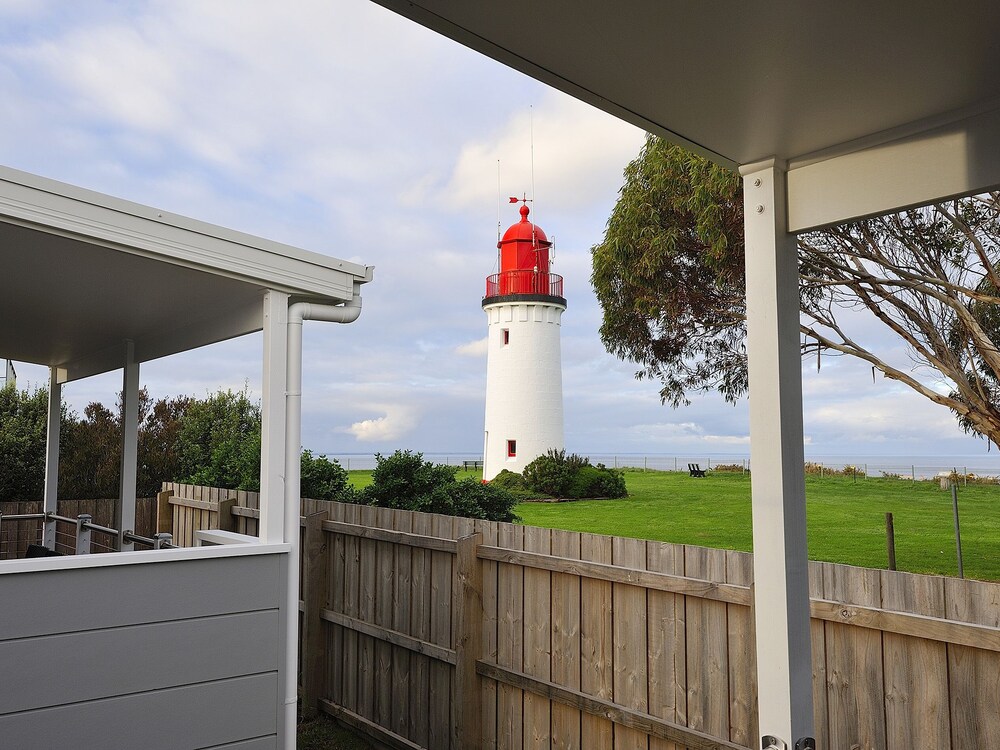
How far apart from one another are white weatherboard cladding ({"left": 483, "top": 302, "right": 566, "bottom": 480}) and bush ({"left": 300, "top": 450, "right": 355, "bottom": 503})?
50.2 ft

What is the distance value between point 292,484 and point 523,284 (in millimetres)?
20612

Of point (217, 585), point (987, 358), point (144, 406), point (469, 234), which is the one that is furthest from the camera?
point (469, 234)

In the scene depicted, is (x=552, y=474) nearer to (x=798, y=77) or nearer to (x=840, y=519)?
(x=840, y=519)

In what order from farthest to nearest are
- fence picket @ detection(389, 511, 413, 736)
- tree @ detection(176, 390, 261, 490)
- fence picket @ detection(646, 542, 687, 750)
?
tree @ detection(176, 390, 261, 490), fence picket @ detection(389, 511, 413, 736), fence picket @ detection(646, 542, 687, 750)

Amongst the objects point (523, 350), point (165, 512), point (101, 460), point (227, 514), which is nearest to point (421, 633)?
point (227, 514)

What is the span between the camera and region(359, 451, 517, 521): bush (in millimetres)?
7887

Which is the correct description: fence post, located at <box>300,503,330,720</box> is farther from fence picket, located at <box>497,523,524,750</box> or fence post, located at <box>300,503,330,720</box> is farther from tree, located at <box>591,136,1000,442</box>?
tree, located at <box>591,136,1000,442</box>

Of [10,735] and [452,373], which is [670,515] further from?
[452,373]

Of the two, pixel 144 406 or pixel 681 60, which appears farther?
pixel 144 406

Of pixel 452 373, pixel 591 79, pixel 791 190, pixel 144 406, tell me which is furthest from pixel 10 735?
pixel 452 373

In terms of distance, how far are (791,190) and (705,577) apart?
203cm

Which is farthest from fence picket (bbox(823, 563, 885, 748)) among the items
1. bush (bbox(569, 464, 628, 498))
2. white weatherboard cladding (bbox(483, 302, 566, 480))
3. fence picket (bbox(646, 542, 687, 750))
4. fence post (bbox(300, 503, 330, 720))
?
white weatherboard cladding (bbox(483, 302, 566, 480))

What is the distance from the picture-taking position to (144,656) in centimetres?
318

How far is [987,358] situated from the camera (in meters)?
8.99
